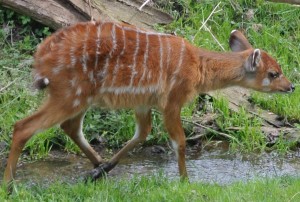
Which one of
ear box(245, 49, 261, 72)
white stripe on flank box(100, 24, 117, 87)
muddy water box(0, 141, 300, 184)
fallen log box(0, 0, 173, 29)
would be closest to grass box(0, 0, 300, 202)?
muddy water box(0, 141, 300, 184)

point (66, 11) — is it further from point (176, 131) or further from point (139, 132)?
point (176, 131)

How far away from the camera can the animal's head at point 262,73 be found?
25.0ft

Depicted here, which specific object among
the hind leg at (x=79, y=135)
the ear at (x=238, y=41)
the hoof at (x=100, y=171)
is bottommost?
the hoof at (x=100, y=171)

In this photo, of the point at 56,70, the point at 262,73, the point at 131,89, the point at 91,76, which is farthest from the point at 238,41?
the point at 56,70

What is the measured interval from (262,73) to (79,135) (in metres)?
1.82

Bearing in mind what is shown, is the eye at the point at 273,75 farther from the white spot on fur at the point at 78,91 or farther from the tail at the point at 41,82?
the tail at the point at 41,82

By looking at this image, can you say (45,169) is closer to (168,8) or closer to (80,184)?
(80,184)

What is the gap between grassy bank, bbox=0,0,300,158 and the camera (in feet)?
27.1

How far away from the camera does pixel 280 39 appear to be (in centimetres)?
993

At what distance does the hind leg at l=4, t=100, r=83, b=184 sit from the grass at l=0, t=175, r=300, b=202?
0.22m

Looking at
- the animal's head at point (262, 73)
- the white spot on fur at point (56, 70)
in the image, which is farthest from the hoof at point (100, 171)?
the animal's head at point (262, 73)

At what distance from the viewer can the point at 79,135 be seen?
24.4 feet

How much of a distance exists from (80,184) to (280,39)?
4.26 m

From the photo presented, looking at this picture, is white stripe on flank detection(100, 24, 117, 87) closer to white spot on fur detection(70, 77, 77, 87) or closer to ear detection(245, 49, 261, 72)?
white spot on fur detection(70, 77, 77, 87)
